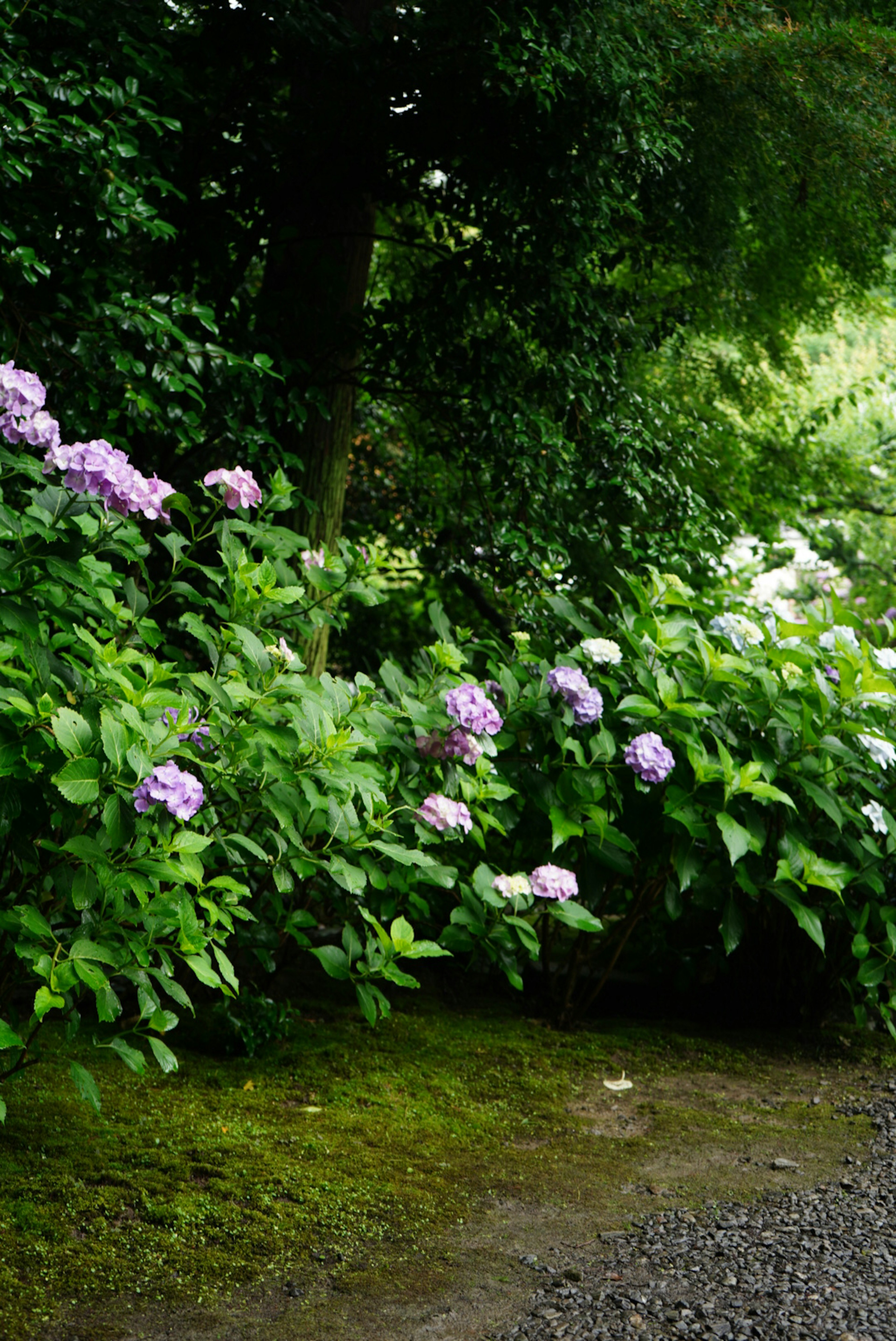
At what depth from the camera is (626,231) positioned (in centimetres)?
470

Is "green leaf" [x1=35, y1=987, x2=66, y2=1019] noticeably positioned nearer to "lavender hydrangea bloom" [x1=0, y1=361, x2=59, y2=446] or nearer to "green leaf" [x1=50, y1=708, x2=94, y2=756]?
"green leaf" [x1=50, y1=708, x2=94, y2=756]

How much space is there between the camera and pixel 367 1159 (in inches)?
96.3

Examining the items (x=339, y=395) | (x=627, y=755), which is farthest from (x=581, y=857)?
(x=339, y=395)

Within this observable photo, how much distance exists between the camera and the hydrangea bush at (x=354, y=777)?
205 centimetres

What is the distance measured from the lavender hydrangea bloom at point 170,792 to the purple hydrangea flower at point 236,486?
86 cm

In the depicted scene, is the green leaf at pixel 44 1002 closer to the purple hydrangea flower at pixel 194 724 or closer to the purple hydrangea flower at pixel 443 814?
the purple hydrangea flower at pixel 194 724

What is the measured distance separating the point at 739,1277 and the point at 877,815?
1.45 metres

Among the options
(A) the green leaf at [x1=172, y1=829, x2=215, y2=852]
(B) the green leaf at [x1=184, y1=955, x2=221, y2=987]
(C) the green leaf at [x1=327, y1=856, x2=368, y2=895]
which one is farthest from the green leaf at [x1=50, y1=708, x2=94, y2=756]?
(C) the green leaf at [x1=327, y1=856, x2=368, y2=895]

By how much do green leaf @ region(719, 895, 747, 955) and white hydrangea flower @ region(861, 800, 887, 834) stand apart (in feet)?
1.38

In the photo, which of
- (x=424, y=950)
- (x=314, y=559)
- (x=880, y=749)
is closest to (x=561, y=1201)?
(x=424, y=950)

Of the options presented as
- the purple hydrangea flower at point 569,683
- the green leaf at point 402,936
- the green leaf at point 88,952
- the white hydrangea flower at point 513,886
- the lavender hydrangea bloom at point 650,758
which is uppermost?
Result: the purple hydrangea flower at point 569,683

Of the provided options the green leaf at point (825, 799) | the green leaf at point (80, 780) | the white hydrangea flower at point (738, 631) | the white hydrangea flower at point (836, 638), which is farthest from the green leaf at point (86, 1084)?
the white hydrangea flower at point (836, 638)

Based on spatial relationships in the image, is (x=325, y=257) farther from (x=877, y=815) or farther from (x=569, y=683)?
(x=877, y=815)

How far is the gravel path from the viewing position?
1.86 m
